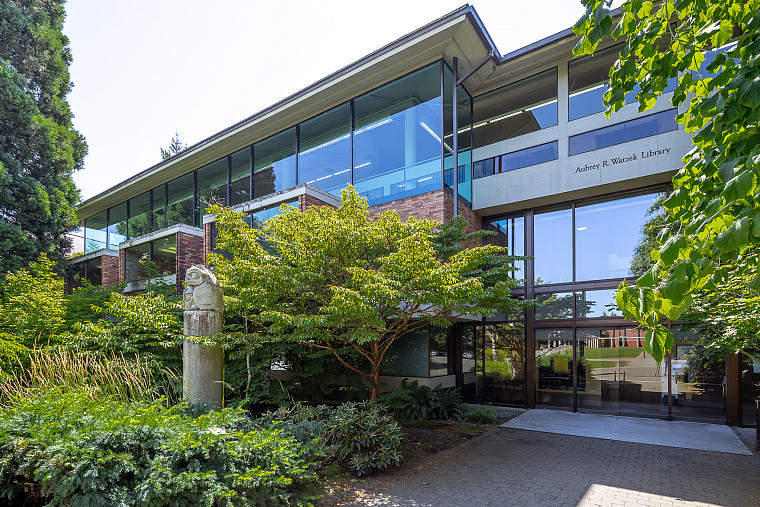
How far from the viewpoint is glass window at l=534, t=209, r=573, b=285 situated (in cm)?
1216

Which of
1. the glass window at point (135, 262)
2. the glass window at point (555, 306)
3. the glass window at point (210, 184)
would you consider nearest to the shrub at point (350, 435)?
the glass window at point (555, 306)

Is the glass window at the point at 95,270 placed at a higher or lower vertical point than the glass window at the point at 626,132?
lower

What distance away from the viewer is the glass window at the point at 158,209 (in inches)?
751

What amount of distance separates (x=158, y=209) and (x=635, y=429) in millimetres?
19301

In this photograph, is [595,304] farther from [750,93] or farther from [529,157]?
[750,93]

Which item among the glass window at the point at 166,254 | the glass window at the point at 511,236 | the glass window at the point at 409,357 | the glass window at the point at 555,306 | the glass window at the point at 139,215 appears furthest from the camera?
the glass window at the point at 139,215

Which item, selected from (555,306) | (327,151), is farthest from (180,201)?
(555,306)

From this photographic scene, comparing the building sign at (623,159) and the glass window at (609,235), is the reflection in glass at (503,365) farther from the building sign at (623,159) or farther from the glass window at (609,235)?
the building sign at (623,159)

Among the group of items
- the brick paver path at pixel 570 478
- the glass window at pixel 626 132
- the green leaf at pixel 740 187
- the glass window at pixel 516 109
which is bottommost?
the brick paver path at pixel 570 478

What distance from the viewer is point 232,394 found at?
968cm

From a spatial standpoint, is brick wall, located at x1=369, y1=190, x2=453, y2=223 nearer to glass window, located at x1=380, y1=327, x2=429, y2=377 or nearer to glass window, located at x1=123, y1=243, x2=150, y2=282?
glass window, located at x1=380, y1=327, x2=429, y2=377

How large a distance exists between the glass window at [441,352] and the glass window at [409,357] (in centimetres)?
30

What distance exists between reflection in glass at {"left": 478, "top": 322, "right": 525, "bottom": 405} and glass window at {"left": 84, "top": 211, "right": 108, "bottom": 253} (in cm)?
1910

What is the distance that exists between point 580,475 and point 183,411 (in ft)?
20.5
